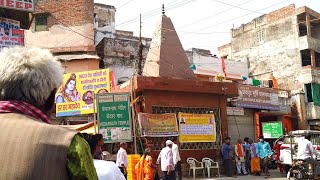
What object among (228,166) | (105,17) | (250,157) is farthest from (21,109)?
(105,17)

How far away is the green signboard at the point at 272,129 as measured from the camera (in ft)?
64.2

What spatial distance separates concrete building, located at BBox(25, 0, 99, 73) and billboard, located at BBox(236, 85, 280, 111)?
936 centimetres

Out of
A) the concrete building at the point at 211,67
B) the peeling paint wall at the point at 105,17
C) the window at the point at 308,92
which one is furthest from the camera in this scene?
the peeling paint wall at the point at 105,17

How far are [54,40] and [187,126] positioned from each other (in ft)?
44.3

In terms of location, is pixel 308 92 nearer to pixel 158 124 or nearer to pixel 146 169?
pixel 158 124

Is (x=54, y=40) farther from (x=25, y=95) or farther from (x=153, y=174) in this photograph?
(x=25, y=95)

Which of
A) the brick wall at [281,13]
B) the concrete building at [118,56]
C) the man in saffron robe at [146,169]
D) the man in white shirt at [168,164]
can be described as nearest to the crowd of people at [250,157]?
the man in white shirt at [168,164]

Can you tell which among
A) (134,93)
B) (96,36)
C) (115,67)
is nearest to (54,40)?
(96,36)

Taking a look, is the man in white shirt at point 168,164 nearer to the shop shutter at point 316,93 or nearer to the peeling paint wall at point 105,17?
the peeling paint wall at point 105,17

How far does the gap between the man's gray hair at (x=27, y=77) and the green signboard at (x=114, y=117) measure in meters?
10.2

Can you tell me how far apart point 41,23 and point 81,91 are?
8.84 meters

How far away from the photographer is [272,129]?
778 inches

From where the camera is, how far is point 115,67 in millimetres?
23062

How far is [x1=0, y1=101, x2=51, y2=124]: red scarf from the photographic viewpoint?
1.65 m
